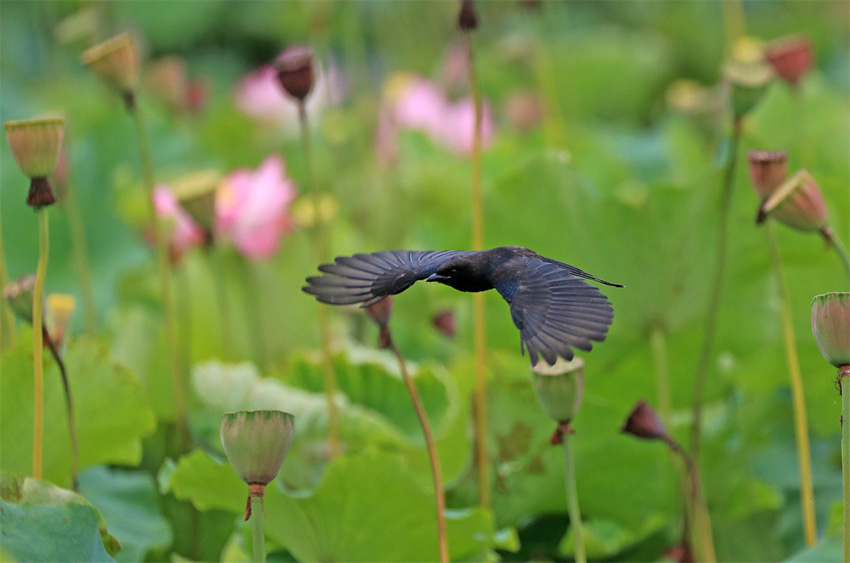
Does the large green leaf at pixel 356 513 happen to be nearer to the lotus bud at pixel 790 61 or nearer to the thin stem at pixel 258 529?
the thin stem at pixel 258 529

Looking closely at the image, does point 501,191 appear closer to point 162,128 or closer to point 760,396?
point 760,396

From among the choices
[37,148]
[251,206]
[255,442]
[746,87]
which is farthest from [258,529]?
[251,206]

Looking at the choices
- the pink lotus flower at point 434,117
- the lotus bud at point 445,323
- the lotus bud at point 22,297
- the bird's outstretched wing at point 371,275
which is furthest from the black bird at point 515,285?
the pink lotus flower at point 434,117

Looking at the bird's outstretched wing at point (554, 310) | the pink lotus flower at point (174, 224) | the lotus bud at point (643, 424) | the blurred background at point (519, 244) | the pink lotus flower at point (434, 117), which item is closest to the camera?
the bird's outstretched wing at point (554, 310)

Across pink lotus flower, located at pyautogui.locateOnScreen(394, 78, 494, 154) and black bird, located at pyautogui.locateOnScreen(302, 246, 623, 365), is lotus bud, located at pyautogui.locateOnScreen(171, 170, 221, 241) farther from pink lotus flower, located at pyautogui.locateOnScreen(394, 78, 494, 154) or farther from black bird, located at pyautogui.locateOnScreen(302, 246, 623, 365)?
pink lotus flower, located at pyautogui.locateOnScreen(394, 78, 494, 154)

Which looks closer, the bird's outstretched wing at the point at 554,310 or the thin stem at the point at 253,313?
the bird's outstretched wing at the point at 554,310

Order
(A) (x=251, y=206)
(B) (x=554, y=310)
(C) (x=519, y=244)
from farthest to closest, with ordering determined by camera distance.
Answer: (A) (x=251, y=206) → (C) (x=519, y=244) → (B) (x=554, y=310)

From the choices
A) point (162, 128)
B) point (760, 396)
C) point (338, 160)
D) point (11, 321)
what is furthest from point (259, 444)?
point (338, 160)

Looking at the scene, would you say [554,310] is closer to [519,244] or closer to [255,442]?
[255,442]
